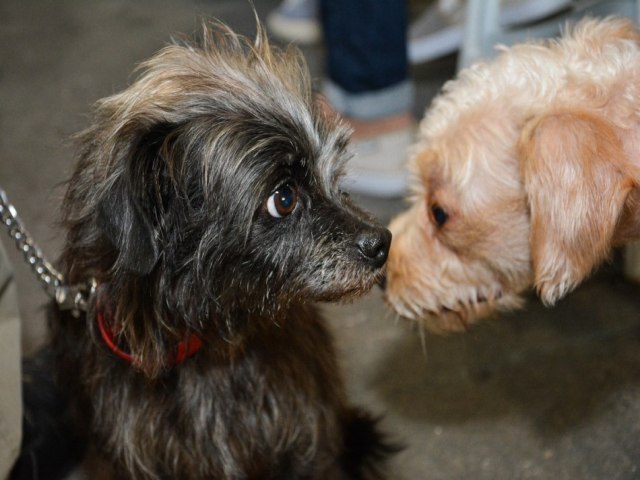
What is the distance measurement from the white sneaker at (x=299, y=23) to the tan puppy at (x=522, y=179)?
6.56ft

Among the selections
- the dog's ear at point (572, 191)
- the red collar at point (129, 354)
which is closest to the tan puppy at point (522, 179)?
the dog's ear at point (572, 191)

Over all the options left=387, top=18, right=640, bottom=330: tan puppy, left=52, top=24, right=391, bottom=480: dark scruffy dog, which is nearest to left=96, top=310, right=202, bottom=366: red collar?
left=52, top=24, right=391, bottom=480: dark scruffy dog

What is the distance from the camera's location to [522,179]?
57.2 inches

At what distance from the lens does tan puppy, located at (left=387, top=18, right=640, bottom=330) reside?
1.29 metres

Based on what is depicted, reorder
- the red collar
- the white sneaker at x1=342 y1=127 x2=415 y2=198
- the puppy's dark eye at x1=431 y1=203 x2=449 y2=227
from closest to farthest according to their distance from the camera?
the red collar, the puppy's dark eye at x1=431 y1=203 x2=449 y2=227, the white sneaker at x1=342 y1=127 x2=415 y2=198

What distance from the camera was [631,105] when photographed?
1.42 m

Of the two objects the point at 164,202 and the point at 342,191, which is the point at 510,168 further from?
the point at 164,202

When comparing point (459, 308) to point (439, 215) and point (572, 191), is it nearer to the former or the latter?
point (439, 215)

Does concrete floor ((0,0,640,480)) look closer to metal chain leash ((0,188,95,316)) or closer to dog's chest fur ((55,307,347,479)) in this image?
metal chain leash ((0,188,95,316))

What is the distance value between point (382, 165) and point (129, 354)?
1.58 metres

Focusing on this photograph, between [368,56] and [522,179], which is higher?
[522,179]

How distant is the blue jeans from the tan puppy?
0.90 m

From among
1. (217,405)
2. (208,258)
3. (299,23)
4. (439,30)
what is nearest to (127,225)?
(208,258)

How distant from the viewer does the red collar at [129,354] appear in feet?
4.57
